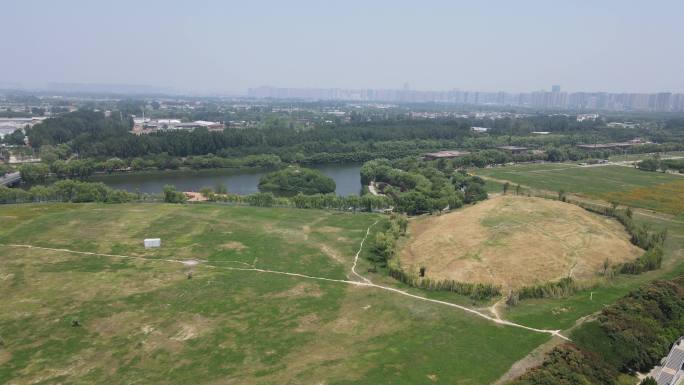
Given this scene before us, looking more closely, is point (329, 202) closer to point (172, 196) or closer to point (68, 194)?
point (172, 196)

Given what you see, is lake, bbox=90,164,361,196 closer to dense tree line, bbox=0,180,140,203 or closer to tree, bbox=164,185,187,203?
dense tree line, bbox=0,180,140,203

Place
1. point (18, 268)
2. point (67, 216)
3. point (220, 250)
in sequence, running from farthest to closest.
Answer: point (67, 216) < point (220, 250) < point (18, 268)

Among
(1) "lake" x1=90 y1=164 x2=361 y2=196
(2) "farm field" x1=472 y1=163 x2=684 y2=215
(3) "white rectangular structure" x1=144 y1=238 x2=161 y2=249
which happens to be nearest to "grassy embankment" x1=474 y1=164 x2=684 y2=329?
(2) "farm field" x1=472 y1=163 x2=684 y2=215

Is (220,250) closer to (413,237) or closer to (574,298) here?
(413,237)

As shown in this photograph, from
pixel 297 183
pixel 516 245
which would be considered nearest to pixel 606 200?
pixel 516 245

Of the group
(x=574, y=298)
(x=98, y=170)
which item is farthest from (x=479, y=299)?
(x=98, y=170)

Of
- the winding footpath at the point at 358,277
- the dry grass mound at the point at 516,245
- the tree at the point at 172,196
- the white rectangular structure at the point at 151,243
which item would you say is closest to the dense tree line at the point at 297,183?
the tree at the point at 172,196
